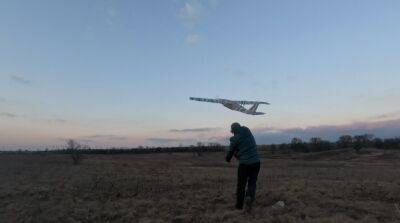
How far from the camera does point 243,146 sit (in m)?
10.6

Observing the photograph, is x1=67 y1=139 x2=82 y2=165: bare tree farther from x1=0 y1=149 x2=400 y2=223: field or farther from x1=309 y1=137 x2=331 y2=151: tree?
x1=309 y1=137 x2=331 y2=151: tree

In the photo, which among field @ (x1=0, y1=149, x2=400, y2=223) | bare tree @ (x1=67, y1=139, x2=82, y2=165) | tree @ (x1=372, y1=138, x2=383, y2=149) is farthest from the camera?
tree @ (x1=372, y1=138, x2=383, y2=149)

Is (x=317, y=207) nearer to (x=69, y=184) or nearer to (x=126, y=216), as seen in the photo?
(x=126, y=216)

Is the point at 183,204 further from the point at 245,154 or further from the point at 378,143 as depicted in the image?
the point at 378,143

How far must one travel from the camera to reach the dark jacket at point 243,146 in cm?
1059

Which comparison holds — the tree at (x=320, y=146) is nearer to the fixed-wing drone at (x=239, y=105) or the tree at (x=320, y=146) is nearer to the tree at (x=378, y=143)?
the tree at (x=378, y=143)

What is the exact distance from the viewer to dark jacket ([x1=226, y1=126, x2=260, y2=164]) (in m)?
10.6

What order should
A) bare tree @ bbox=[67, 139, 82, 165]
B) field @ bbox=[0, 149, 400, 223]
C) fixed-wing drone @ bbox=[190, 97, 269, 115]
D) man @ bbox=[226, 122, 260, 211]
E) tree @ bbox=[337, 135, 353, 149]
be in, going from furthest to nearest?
tree @ bbox=[337, 135, 353, 149] → bare tree @ bbox=[67, 139, 82, 165] → fixed-wing drone @ bbox=[190, 97, 269, 115] → man @ bbox=[226, 122, 260, 211] → field @ bbox=[0, 149, 400, 223]

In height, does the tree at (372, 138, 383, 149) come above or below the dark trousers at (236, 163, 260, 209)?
above

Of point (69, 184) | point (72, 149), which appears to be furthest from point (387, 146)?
point (69, 184)

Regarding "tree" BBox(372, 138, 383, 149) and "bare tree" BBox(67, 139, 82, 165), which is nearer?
"bare tree" BBox(67, 139, 82, 165)

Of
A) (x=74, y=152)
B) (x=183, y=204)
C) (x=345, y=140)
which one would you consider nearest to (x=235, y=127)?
(x=183, y=204)

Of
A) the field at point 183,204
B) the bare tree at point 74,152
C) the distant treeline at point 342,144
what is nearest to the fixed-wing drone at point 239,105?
the field at point 183,204

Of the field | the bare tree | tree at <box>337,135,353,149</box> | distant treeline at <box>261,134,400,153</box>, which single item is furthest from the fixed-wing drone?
tree at <box>337,135,353,149</box>
